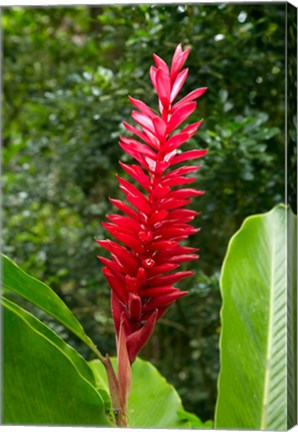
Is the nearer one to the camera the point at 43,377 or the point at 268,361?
the point at 43,377

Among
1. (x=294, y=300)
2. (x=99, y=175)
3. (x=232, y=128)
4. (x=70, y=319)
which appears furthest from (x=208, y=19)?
(x=70, y=319)

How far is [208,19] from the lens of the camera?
1.95 metres

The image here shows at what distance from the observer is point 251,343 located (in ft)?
4.57

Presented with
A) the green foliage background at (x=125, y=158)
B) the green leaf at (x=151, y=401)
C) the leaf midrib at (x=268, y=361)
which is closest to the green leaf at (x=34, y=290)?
the green leaf at (x=151, y=401)

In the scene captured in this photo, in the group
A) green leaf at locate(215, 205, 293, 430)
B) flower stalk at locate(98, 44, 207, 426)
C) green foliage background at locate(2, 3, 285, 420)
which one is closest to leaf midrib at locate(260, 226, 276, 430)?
green leaf at locate(215, 205, 293, 430)

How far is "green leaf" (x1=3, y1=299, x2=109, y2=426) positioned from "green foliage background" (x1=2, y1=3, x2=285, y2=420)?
0.71 metres

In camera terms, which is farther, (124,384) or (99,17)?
(99,17)

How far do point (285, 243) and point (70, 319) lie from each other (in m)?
0.51

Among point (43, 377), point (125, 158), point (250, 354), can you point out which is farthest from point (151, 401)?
point (125, 158)

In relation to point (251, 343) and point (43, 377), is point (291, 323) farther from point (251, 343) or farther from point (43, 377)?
point (43, 377)

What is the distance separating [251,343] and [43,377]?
46 cm

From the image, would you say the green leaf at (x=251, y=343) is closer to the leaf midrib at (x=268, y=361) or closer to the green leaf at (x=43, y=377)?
Answer: the leaf midrib at (x=268, y=361)

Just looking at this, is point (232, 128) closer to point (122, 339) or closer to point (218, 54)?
point (218, 54)

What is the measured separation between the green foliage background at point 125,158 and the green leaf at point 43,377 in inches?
27.8
